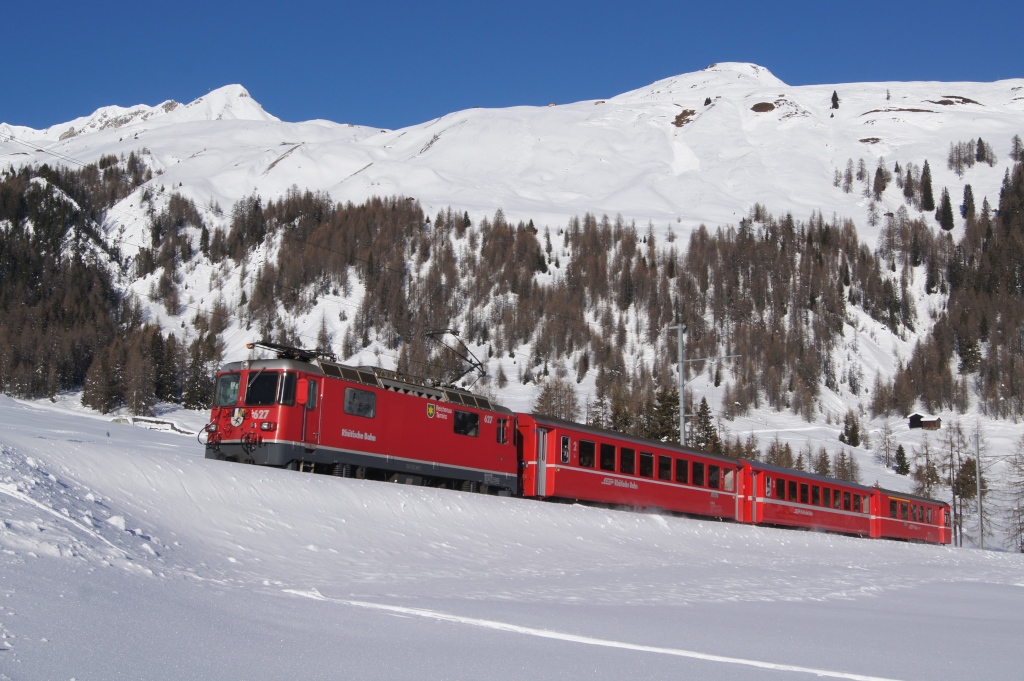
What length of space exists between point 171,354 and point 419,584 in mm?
116677

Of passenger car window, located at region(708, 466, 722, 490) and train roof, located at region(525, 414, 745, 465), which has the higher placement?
train roof, located at region(525, 414, 745, 465)

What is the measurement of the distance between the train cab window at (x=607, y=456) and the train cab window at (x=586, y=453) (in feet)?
1.62

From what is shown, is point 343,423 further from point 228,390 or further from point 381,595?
point 381,595

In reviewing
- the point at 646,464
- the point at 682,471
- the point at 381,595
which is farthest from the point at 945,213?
the point at 381,595

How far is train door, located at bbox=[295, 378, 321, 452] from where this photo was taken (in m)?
21.0

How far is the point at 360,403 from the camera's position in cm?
2247

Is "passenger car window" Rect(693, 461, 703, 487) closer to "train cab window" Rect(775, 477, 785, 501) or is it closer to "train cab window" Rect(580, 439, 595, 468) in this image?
"train cab window" Rect(775, 477, 785, 501)

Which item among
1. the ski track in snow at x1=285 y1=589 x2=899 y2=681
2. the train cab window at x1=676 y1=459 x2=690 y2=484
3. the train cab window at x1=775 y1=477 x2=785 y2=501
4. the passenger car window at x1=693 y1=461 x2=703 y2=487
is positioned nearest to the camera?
the ski track in snow at x1=285 y1=589 x2=899 y2=681

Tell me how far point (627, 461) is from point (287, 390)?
44.2ft

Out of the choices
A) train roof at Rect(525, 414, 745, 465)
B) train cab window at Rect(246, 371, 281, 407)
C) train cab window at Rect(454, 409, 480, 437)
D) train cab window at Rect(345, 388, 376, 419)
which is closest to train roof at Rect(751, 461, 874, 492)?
train roof at Rect(525, 414, 745, 465)

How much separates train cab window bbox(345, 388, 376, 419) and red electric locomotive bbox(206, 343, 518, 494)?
3 cm

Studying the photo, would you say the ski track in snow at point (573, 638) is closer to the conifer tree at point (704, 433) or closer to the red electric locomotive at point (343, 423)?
the red electric locomotive at point (343, 423)

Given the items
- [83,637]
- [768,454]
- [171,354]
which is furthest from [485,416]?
[171,354]

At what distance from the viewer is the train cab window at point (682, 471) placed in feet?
107
